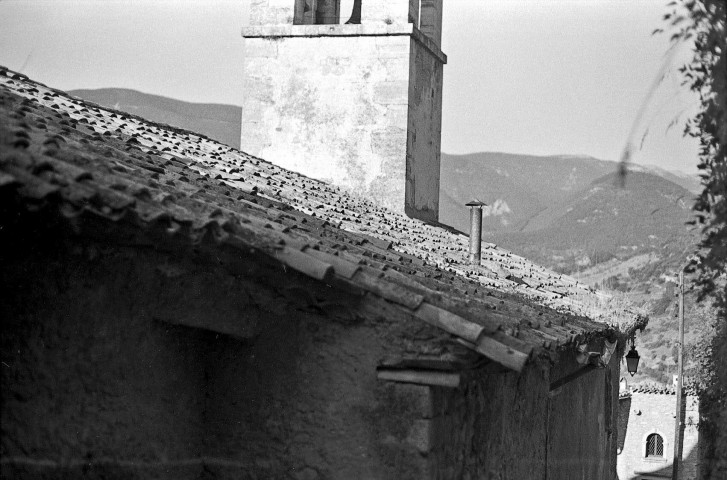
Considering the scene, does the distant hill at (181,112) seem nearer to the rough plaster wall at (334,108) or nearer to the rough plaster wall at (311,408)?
the rough plaster wall at (334,108)

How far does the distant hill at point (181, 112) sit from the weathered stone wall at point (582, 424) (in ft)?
94.3

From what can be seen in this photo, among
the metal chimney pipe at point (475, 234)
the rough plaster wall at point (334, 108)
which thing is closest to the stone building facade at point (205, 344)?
the metal chimney pipe at point (475, 234)

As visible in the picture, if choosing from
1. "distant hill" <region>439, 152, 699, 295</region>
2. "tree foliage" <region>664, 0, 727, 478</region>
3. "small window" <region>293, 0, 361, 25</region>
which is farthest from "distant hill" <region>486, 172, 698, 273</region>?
"tree foliage" <region>664, 0, 727, 478</region>

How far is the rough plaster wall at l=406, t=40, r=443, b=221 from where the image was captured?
12367mm

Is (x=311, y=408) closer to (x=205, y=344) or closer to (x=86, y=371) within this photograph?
(x=205, y=344)

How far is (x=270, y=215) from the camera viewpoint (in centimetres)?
596

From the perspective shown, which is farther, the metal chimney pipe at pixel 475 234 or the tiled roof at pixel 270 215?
the metal chimney pipe at pixel 475 234

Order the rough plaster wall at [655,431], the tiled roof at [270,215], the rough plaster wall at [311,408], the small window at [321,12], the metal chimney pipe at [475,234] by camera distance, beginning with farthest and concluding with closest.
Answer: the rough plaster wall at [655,431] → the small window at [321,12] → the metal chimney pipe at [475,234] → the rough plaster wall at [311,408] → the tiled roof at [270,215]

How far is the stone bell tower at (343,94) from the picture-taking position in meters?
12.2

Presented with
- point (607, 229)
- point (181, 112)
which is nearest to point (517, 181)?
point (607, 229)

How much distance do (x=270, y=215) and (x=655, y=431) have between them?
22.5m

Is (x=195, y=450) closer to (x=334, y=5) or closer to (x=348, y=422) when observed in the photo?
(x=348, y=422)

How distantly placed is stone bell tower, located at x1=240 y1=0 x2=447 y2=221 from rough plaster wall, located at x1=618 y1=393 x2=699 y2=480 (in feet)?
47.7

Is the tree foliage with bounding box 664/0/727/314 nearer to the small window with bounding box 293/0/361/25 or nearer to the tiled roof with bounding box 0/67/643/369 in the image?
the tiled roof with bounding box 0/67/643/369
